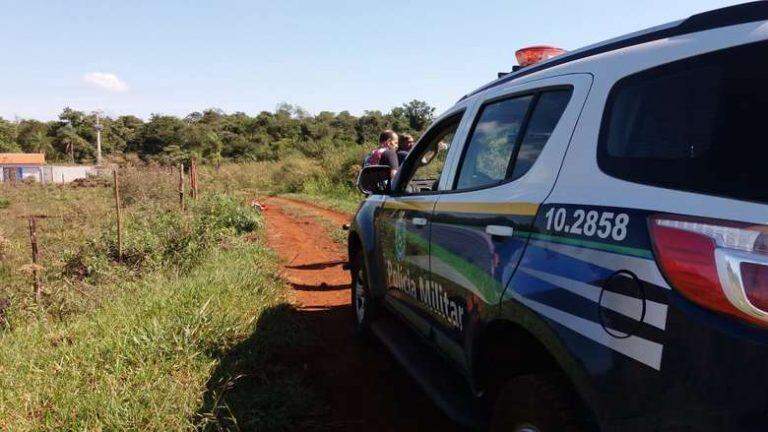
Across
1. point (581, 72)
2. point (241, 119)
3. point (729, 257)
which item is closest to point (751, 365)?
point (729, 257)

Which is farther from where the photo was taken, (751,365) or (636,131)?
(636,131)

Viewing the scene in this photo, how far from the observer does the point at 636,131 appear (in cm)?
173

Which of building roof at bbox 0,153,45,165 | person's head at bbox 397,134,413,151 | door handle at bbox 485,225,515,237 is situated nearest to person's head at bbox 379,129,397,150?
person's head at bbox 397,134,413,151

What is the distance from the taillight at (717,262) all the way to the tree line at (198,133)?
117ft

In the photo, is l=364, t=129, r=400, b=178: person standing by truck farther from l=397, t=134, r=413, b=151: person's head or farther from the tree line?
the tree line

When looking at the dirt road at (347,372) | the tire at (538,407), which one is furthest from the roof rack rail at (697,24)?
the dirt road at (347,372)

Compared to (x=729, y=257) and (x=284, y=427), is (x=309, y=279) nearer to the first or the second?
(x=284, y=427)

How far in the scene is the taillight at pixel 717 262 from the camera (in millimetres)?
1270

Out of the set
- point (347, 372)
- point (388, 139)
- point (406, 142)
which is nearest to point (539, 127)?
point (347, 372)

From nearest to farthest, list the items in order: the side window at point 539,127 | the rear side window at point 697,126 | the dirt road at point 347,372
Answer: the rear side window at point 697,126 < the side window at point 539,127 < the dirt road at point 347,372

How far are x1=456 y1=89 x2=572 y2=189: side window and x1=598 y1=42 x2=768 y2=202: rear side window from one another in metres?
0.40

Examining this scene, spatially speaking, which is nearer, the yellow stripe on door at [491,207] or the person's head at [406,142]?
the yellow stripe on door at [491,207]

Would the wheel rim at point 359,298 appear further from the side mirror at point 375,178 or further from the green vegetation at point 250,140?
the green vegetation at point 250,140

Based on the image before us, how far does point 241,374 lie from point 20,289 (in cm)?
512
